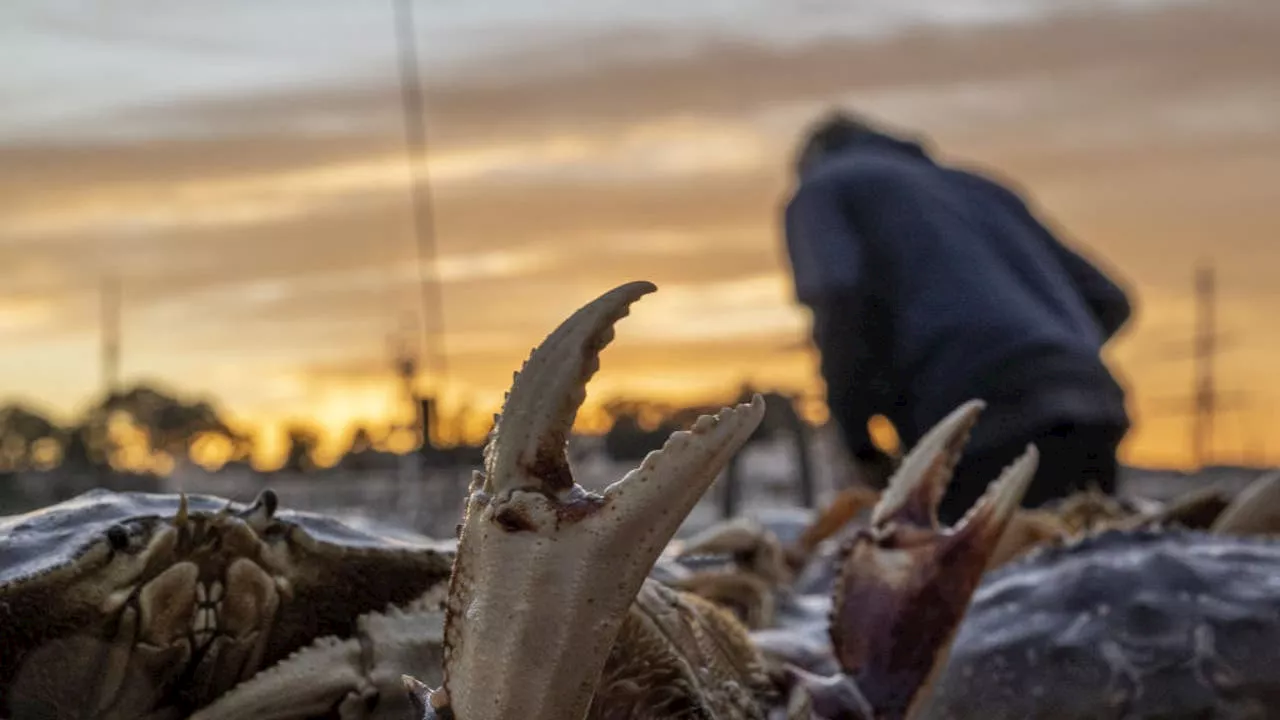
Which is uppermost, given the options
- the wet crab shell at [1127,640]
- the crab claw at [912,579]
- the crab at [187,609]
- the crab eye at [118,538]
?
the crab eye at [118,538]

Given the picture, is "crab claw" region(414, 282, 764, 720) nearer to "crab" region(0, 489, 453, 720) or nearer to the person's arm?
"crab" region(0, 489, 453, 720)

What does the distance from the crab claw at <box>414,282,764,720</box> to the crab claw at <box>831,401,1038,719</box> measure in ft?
2.77

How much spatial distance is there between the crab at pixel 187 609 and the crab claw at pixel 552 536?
1.05 ft

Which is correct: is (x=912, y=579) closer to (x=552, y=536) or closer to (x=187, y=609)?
(x=552, y=536)

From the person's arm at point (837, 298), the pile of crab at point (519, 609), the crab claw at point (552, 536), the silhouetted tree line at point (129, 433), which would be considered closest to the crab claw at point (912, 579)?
the pile of crab at point (519, 609)

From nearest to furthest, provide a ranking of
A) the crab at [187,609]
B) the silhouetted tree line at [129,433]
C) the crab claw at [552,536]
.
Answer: the crab claw at [552,536], the crab at [187,609], the silhouetted tree line at [129,433]

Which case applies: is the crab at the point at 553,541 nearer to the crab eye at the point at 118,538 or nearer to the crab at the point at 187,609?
the crab at the point at 187,609

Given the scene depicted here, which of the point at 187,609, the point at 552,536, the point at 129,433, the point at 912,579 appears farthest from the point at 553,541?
the point at 129,433

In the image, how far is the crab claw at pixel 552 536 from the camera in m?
1.78

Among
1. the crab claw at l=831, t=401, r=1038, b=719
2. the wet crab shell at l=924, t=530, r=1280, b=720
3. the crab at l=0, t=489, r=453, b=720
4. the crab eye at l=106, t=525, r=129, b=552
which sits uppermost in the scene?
the crab eye at l=106, t=525, r=129, b=552

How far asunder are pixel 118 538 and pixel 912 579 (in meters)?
1.15

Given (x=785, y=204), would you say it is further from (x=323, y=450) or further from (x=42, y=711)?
(x=323, y=450)

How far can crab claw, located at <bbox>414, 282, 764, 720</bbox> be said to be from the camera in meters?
1.78

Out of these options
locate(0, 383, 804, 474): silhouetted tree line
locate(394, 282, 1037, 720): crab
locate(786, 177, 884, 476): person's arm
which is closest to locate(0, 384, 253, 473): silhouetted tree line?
locate(0, 383, 804, 474): silhouetted tree line
